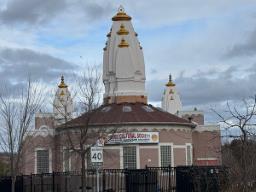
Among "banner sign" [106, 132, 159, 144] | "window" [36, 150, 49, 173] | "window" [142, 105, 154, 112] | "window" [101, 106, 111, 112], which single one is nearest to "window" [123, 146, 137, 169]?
"banner sign" [106, 132, 159, 144]

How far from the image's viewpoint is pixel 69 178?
3597 centimetres

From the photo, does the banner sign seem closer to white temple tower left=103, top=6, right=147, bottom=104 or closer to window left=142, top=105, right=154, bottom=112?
window left=142, top=105, right=154, bottom=112

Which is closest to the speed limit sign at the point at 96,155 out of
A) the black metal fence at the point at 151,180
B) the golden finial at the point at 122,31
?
the black metal fence at the point at 151,180

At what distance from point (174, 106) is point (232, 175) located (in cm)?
7846

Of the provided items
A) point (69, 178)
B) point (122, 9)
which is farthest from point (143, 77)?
point (69, 178)

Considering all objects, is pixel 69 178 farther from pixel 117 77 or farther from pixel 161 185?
pixel 117 77

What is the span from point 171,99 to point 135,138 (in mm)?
34667

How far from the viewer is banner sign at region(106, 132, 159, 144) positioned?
6656cm

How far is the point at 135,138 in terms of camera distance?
67.3m

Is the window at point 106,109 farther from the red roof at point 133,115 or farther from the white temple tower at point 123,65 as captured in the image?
the white temple tower at point 123,65

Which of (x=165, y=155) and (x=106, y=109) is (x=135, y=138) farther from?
(x=106, y=109)

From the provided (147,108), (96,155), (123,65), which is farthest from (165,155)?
(96,155)

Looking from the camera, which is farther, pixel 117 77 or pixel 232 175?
pixel 117 77

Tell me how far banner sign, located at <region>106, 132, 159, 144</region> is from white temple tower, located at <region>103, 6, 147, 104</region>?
7.12 m
